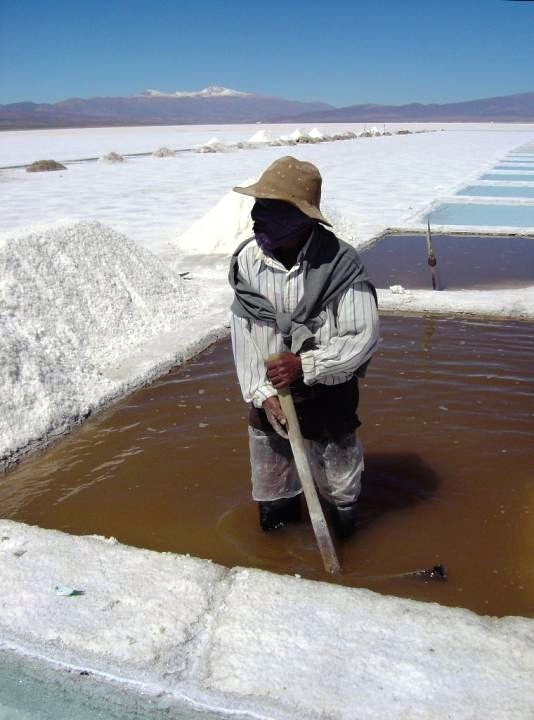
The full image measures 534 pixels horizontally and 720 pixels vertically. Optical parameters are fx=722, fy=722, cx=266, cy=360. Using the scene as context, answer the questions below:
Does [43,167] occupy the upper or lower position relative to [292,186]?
upper

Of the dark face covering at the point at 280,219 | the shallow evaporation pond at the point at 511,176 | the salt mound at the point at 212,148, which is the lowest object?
the shallow evaporation pond at the point at 511,176

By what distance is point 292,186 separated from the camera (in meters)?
1.97

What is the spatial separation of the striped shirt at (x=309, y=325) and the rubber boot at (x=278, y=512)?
0.50m

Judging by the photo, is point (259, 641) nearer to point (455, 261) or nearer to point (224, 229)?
point (224, 229)

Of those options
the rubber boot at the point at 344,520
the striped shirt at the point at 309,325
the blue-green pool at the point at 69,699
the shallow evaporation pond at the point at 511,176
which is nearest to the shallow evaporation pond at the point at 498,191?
the shallow evaporation pond at the point at 511,176

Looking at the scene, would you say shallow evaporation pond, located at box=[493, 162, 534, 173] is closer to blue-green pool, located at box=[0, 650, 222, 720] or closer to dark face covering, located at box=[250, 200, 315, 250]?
dark face covering, located at box=[250, 200, 315, 250]

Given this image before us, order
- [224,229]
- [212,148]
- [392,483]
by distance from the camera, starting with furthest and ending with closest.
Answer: [212,148] → [224,229] → [392,483]

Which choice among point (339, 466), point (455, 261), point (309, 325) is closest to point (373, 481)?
point (339, 466)

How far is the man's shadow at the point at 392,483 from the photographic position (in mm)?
2807

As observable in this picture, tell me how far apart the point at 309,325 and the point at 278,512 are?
786 millimetres

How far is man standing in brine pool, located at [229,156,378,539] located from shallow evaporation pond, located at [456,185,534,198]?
483 inches

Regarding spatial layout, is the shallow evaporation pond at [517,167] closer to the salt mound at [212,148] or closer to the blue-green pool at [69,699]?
the salt mound at [212,148]

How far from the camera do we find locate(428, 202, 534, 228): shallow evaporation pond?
33.6 ft

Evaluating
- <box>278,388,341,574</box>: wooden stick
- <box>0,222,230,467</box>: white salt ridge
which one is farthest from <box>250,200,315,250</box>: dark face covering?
<box>0,222,230,467</box>: white salt ridge
